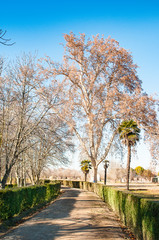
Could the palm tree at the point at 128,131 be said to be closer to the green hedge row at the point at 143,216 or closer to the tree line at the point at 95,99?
the tree line at the point at 95,99

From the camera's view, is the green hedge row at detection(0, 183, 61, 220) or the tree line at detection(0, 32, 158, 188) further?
the tree line at detection(0, 32, 158, 188)

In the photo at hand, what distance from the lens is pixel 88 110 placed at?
1011 inches

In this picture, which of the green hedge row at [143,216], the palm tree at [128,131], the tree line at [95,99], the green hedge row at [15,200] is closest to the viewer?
the green hedge row at [143,216]

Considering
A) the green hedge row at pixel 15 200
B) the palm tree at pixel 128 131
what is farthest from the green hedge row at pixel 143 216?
the palm tree at pixel 128 131

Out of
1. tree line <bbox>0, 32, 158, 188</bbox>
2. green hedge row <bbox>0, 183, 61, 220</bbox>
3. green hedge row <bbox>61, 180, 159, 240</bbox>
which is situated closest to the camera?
green hedge row <bbox>61, 180, 159, 240</bbox>

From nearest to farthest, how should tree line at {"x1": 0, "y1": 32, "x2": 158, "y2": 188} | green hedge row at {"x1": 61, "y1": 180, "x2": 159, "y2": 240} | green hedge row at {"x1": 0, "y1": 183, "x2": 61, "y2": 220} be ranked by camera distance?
green hedge row at {"x1": 61, "y1": 180, "x2": 159, "y2": 240}, green hedge row at {"x1": 0, "y1": 183, "x2": 61, "y2": 220}, tree line at {"x1": 0, "y1": 32, "x2": 158, "y2": 188}

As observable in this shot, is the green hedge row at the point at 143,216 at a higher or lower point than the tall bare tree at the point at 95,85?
lower

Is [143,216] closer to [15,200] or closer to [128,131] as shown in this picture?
[15,200]

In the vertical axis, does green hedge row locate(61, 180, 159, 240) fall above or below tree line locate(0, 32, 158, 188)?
below

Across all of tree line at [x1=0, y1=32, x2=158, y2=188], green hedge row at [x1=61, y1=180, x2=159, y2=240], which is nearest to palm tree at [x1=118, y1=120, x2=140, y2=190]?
tree line at [x1=0, y1=32, x2=158, y2=188]

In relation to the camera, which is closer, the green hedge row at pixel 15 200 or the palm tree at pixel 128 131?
the green hedge row at pixel 15 200

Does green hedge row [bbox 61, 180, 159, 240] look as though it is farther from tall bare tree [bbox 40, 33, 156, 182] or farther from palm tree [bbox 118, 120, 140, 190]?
palm tree [bbox 118, 120, 140, 190]

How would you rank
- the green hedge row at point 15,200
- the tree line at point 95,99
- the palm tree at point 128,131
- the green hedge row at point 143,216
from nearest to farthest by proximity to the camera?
the green hedge row at point 143,216 → the green hedge row at point 15,200 → the tree line at point 95,99 → the palm tree at point 128,131

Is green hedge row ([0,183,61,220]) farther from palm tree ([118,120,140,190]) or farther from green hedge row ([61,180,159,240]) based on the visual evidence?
palm tree ([118,120,140,190])
